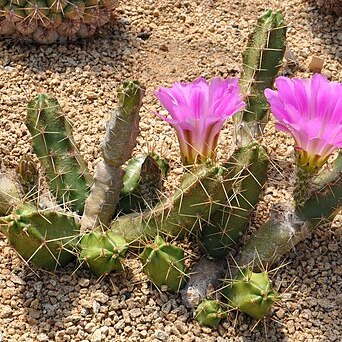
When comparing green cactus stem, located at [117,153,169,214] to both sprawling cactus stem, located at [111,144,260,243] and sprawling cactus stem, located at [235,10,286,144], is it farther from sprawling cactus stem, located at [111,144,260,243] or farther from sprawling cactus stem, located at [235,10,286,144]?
sprawling cactus stem, located at [235,10,286,144]

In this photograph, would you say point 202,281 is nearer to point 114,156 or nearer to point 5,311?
point 114,156

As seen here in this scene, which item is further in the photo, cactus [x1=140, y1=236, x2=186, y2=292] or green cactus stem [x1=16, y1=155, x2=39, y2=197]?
green cactus stem [x1=16, y1=155, x2=39, y2=197]

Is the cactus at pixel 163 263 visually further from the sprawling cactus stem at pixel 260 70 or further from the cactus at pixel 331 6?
the cactus at pixel 331 6

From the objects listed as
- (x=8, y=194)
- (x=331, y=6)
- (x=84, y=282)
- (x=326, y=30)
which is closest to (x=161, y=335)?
(x=84, y=282)

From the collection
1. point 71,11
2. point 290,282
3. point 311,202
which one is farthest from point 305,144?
point 71,11

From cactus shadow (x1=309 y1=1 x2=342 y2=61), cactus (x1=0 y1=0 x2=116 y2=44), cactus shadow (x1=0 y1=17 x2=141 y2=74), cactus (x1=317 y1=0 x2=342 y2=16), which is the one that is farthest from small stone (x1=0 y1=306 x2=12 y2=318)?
cactus (x1=317 y1=0 x2=342 y2=16)
